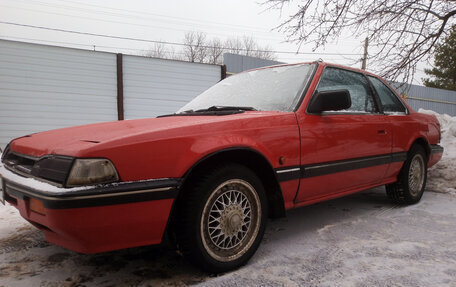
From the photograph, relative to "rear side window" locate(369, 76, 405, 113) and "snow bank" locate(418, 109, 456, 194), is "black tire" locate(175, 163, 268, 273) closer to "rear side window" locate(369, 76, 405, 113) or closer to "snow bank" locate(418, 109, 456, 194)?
"rear side window" locate(369, 76, 405, 113)

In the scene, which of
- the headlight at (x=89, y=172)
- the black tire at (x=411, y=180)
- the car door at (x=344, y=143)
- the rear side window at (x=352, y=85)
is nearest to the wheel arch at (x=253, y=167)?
the car door at (x=344, y=143)

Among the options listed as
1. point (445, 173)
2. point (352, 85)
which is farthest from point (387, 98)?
point (445, 173)

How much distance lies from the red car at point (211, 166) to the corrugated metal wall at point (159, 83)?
21.0 feet

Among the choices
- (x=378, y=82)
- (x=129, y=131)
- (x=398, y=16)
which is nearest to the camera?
(x=129, y=131)

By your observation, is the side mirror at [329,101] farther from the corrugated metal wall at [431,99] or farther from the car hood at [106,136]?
the corrugated metal wall at [431,99]

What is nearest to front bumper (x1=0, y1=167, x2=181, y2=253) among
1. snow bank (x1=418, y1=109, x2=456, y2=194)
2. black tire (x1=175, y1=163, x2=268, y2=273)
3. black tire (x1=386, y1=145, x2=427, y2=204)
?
black tire (x1=175, y1=163, x2=268, y2=273)

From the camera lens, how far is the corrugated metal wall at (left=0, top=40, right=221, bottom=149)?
25.2 feet

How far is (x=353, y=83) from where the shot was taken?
3.30 m

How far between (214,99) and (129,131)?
1.32 metres

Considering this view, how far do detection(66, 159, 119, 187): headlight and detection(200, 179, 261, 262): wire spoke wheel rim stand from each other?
0.63 meters

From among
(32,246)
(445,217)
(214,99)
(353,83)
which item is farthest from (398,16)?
(32,246)

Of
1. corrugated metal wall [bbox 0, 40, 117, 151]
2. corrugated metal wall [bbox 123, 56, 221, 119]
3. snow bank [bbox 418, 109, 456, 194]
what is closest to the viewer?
snow bank [bbox 418, 109, 456, 194]

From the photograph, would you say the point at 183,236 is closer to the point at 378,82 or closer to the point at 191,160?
the point at 191,160

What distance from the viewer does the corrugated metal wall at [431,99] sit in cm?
2133
